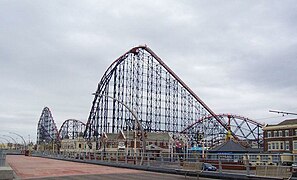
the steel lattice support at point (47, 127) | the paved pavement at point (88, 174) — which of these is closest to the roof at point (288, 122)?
the paved pavement at point (88, 174)

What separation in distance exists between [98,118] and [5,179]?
37.1 metres

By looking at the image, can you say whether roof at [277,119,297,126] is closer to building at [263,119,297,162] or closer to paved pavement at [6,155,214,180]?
building at [263,119,297,162]

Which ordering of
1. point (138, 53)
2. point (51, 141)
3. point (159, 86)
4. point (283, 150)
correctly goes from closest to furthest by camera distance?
point (138, 53)
point (159, 86)
point (283, 150)
point (51, 141)

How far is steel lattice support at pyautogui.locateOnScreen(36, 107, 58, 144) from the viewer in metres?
87.0

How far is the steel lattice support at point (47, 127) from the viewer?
87000 millimetres

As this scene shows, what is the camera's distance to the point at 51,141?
90.8m

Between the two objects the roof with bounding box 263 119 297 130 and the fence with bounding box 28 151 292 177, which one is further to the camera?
the roof with bounding box 263 119 297 130

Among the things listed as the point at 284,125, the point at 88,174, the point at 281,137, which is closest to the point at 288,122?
the point at 284,125

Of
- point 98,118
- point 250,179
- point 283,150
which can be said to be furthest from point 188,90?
point 250,179

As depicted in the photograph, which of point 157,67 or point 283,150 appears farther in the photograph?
point 283,150

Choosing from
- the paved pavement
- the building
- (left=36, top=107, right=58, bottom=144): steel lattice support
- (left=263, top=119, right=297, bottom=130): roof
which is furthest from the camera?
(left=36, top=107, right=58, bottom=144): steel lattice support

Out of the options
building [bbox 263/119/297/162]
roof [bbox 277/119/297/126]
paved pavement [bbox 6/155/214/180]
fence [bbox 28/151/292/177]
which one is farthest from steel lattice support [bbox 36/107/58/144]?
paved pavement [bbox 6/155/214/180]

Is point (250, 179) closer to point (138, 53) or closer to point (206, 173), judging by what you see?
point (206, 173)

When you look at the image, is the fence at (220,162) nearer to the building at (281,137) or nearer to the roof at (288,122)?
the building at (281,137)
